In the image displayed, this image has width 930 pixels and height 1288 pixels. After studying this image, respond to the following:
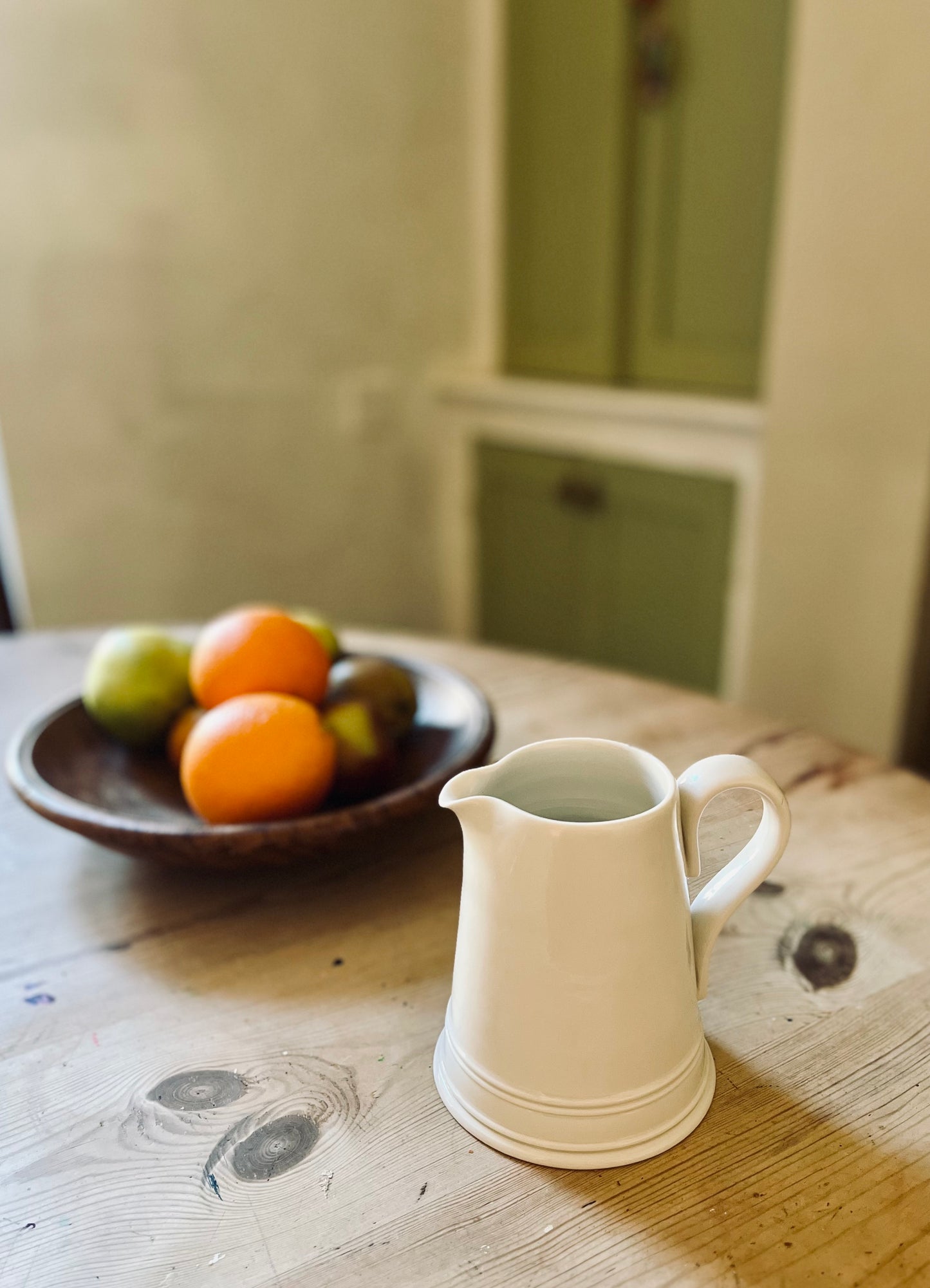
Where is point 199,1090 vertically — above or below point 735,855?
below

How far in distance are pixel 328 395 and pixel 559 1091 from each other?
71.9 inches

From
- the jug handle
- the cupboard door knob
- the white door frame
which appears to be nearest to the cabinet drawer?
the cupboard door knob

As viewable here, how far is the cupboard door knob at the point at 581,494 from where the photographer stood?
1.98m

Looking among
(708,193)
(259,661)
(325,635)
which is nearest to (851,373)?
(708,193)

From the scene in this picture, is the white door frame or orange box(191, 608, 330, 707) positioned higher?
orange box(191, 608, 330, 707)

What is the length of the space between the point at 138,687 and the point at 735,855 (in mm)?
481

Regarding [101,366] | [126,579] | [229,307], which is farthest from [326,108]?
[126,579]

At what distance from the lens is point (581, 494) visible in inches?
79.0

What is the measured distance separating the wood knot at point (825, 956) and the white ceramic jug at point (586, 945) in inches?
5.1

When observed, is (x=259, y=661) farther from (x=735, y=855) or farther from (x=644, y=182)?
(x=644, y=182)

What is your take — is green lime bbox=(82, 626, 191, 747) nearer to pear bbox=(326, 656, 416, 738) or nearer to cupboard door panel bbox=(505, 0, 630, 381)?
pear bbox=(326, 656, 416, 738)

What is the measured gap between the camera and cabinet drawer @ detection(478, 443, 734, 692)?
1.83 meters

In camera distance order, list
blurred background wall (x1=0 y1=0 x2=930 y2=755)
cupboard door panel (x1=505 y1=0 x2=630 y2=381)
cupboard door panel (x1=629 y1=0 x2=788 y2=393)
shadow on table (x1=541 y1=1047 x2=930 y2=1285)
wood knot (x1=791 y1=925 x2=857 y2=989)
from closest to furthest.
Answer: shadow on table (x1=541 y1=1047 x2=930 y2=1285) < wood knot (x1=791 y1=925 x2=857 y2=989) < blurred background wall (x1=0 y1=0 x2=930 y2=755) < cupboard door panel (x1=629 y1=0 x2=788 y2=393) < cupboard door panel (x1=505 y1=0 x2=630 y2=381)

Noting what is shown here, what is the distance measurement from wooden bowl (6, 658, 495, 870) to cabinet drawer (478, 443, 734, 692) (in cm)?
107
